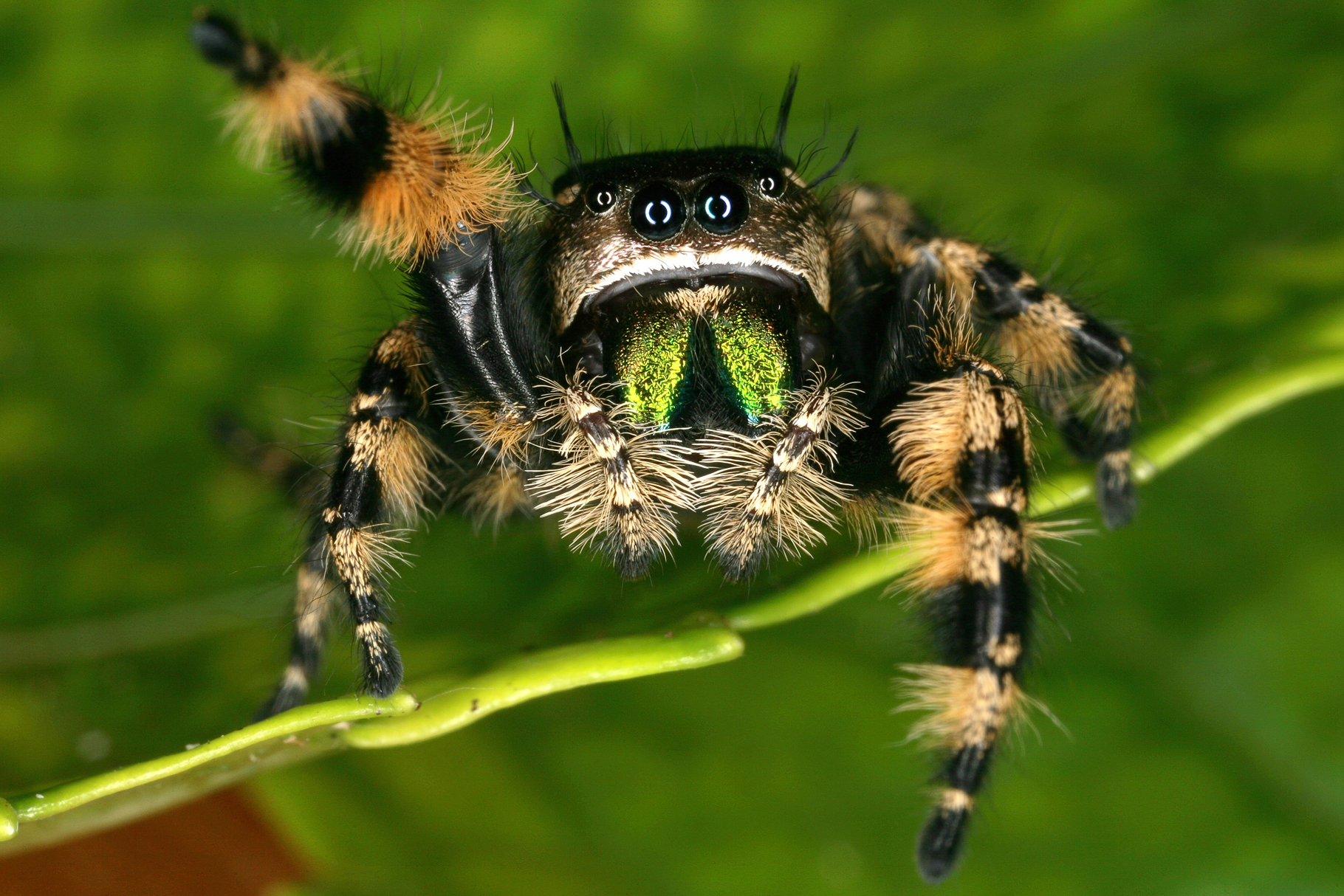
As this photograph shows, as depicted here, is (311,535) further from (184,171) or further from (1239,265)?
(1239,265)

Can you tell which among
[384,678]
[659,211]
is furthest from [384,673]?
[659,211]

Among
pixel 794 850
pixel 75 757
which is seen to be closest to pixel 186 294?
pixel 75 757

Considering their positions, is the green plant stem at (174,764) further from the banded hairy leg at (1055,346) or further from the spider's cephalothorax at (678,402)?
the banded hairy leg at (1055,346)

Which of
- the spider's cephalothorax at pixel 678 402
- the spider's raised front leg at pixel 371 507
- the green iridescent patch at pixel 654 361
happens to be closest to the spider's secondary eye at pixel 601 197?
the spider's cephalothorax at pixel 678 402

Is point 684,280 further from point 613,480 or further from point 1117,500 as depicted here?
point 1117,500

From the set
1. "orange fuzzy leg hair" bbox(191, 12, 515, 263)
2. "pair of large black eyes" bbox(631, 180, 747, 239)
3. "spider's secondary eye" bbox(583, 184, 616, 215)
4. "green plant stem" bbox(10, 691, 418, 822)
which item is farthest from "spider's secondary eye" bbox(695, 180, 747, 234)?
"green plant stem" bbox(10, 691, 418, 822)

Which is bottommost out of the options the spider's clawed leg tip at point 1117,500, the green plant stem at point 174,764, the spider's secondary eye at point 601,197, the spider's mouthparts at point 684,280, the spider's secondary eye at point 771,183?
the green plant stem at point 174,764
